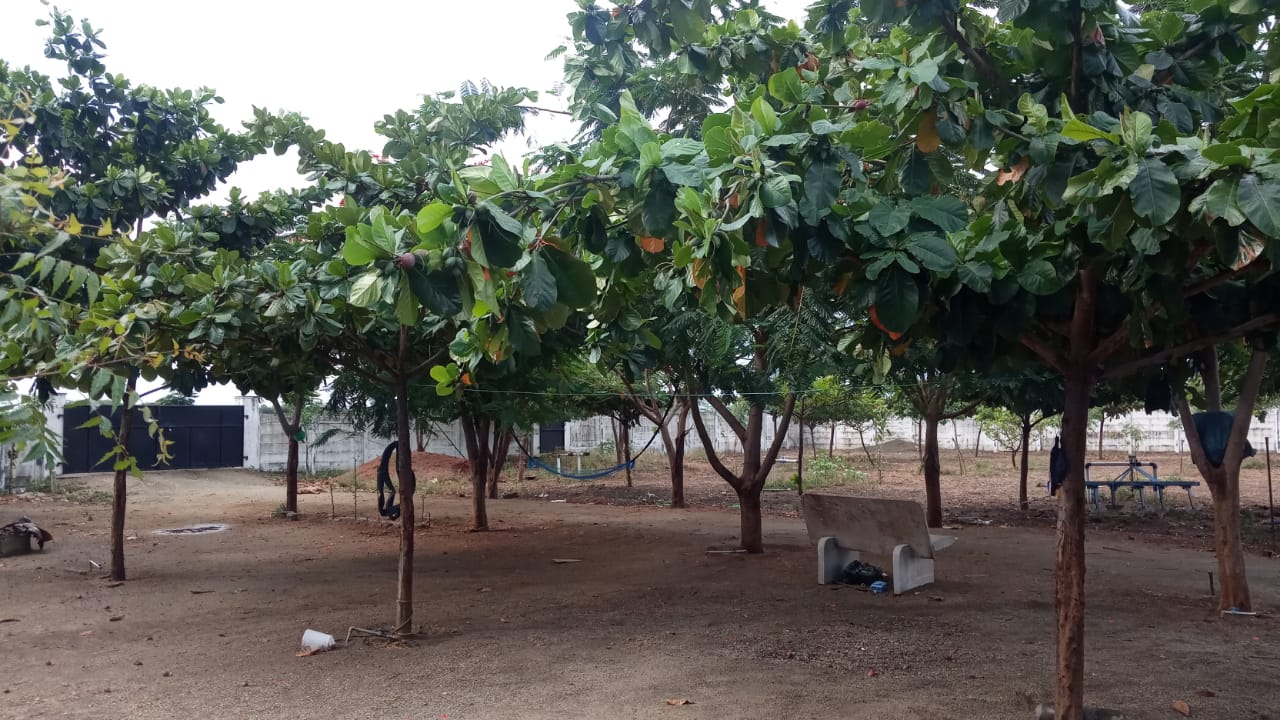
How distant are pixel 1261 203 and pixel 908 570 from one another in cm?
582

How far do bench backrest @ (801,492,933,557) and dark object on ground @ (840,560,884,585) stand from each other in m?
0.19

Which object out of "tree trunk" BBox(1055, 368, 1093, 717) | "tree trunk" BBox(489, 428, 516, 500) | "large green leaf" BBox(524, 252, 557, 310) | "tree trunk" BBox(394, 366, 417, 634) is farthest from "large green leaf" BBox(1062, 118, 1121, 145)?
"tree trunk" BBox(489, 428, 516, 500)

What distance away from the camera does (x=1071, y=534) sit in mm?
4023

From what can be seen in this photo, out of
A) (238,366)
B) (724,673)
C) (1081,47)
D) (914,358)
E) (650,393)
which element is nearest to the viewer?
(1081,47)

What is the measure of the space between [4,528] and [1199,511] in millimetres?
17690

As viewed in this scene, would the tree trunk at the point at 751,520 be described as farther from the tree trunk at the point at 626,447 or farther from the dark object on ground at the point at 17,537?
the tree trunk at the point at 626,447

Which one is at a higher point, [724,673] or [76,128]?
[76,128]

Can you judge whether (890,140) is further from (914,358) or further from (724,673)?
(914,358)

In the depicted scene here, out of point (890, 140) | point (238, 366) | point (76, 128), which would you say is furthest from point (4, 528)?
point (890, 140)

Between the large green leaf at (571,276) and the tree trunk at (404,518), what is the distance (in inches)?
134

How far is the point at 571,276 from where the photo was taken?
10.3 feet

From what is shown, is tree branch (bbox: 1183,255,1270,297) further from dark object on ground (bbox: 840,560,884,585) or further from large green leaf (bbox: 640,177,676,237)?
dark object on ground (bbox: 840,560,884,585)

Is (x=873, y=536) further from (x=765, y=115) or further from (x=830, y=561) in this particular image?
(x=765, y=115)

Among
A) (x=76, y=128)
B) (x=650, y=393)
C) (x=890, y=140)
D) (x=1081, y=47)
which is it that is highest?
(x=76, y=128)
